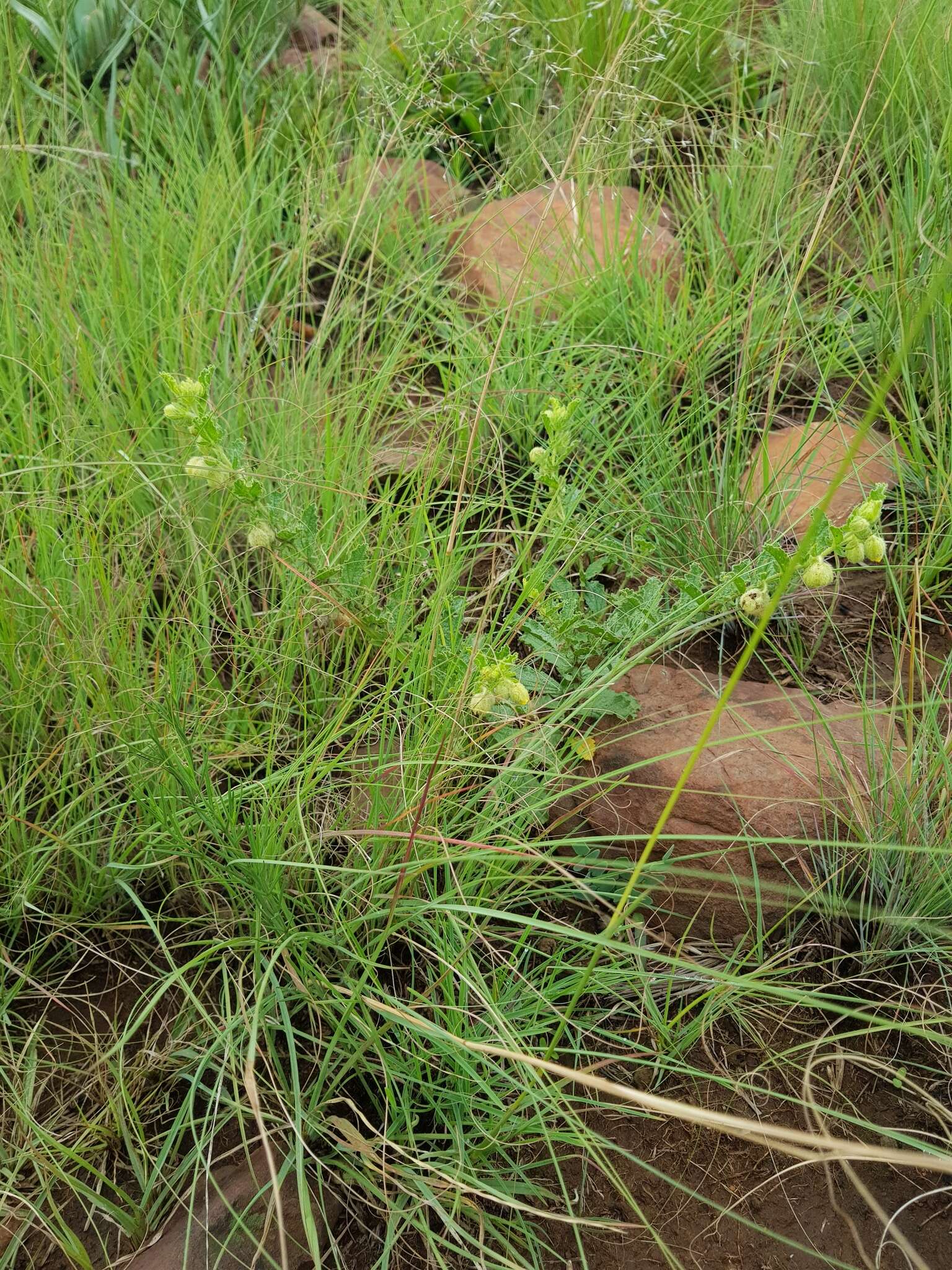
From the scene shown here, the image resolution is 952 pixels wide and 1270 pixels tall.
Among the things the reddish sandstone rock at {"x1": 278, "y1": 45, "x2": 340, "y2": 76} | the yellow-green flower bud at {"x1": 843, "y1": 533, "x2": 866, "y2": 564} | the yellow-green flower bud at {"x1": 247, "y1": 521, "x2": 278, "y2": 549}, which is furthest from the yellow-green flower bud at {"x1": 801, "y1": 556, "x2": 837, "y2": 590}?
the reddish sandstone rock at {"x1": 278, "y1": 45, "x2": 340, "y2": 76}

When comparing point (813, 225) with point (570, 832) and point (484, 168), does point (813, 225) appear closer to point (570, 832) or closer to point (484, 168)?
point (484, 168)

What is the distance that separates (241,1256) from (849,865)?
0.82 meters

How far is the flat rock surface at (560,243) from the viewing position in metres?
1.90

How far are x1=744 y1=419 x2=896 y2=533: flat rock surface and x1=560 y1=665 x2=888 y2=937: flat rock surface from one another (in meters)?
0.35

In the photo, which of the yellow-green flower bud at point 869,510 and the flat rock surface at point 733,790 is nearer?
the yellow-green flower bud at point 869,510

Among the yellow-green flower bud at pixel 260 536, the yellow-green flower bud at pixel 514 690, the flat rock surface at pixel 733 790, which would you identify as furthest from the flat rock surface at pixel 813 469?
the yellow-green flower bud at pixel 260 536

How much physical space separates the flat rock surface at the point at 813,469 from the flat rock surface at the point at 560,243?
42cm

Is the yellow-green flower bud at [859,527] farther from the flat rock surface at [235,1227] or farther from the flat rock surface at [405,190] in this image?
the flat rock surface at [405,190]

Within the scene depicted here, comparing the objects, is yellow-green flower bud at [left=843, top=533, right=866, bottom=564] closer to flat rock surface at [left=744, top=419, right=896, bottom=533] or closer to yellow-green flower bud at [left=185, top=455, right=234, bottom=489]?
flat rock surface at [left=744, top=419, right=896, bottom=533]

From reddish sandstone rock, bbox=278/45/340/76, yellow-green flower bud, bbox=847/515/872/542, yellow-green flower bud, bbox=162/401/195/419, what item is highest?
reddish sandstone rock, bbox=278/45/340/76

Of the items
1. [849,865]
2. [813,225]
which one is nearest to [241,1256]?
[849,865]

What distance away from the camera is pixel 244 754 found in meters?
1.32

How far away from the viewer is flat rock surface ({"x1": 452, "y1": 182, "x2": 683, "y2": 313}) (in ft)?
6.23

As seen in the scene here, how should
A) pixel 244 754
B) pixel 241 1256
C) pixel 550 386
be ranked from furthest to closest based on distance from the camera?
pixel 550 386 → pixel 244 754 → pixel 241 1256
